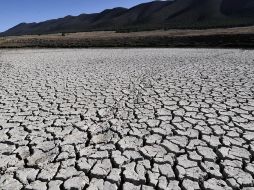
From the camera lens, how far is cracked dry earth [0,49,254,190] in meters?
2.73

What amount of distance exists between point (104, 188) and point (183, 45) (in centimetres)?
1674

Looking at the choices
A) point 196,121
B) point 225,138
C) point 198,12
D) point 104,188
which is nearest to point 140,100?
point 196,121

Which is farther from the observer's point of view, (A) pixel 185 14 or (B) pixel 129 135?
(A) pixel 185 14

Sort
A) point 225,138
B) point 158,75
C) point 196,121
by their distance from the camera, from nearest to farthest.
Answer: point 225,138
point 196,121
point 158,75

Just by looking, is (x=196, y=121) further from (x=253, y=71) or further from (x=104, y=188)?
(x=253, y=71)

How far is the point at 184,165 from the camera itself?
292cm

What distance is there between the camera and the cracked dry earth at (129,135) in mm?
2729

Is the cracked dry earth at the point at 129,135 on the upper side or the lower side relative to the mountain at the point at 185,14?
lower

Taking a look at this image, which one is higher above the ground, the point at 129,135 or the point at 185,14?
the point at 185,14

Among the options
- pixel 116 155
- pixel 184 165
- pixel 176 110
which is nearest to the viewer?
pixel 184 165

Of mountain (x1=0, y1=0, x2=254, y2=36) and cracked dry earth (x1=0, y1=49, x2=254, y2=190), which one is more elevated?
mountain (x1=0, y1=0, x2=254, y2=36)

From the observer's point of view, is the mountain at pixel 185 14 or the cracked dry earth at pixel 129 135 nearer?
the cracked dry earth at pixel 129 135

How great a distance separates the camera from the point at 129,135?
3.72 meters

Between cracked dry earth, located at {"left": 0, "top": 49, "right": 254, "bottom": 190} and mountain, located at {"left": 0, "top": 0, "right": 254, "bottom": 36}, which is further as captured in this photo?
mountain, located at {"left": 0, "top": 0, "right": 254, "bottom": 36}
